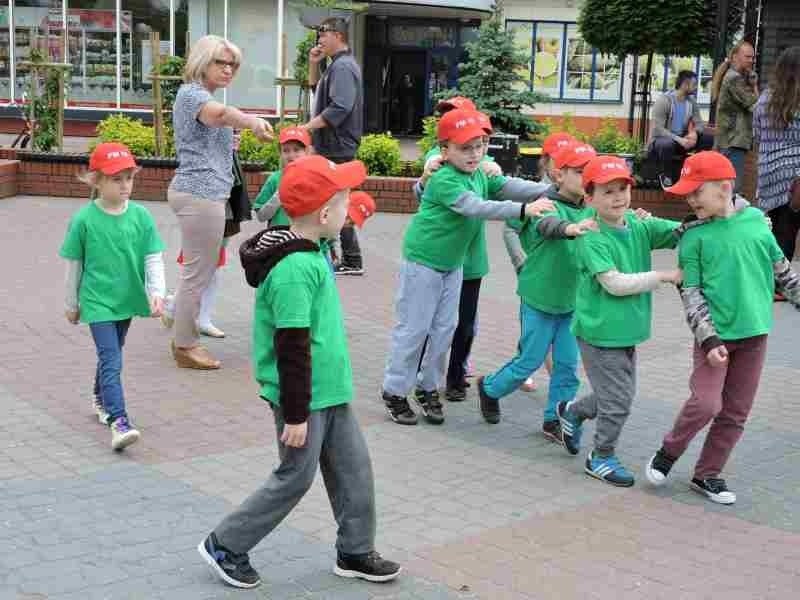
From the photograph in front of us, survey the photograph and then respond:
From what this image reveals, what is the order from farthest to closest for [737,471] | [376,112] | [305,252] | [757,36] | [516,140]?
[376,112] < [516,140] < [757,36] < [737,471] < [305,252]

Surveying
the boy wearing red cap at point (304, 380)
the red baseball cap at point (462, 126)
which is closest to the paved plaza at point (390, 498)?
the boy wearing red cap at point (304, 380)

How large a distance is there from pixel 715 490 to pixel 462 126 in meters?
2.17

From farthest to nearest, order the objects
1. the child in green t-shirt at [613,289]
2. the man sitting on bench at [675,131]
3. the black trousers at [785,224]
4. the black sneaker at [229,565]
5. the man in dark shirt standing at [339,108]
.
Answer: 1. the man sitting on bench at [675,131]
2. the black trousers at [785,224]
3. the man in dark shirt standing at [339,108]
4. the child in green t-shirt at [613,289]
5. the black sneaker at [229,565]

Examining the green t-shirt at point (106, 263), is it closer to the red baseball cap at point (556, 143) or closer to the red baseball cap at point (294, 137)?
the red baseball cap at point (294, 137)

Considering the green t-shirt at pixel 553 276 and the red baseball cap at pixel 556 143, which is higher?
the red baseball cap at pixel 556 143

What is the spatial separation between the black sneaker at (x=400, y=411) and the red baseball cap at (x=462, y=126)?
4.75 feet

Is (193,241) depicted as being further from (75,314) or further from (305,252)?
(305,252)

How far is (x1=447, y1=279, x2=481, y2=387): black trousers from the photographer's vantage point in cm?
672

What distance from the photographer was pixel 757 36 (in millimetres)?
13586

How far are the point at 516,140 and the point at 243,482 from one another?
386 inches

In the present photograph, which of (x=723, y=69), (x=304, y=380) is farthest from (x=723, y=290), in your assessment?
(x=723, y=69)

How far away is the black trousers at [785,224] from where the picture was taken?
9.85 metres

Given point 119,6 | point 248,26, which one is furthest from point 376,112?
point 119,6

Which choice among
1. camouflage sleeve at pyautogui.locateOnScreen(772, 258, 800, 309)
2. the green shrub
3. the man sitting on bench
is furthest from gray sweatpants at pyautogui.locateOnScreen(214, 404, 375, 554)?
the green shrub
